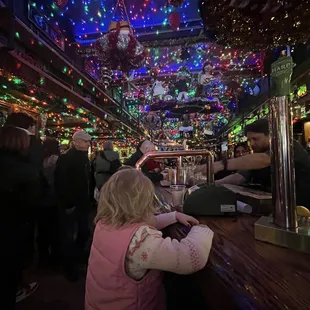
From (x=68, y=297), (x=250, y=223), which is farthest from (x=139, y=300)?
(x=68, y=297)

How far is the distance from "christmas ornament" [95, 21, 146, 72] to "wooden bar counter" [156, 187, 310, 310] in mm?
3190

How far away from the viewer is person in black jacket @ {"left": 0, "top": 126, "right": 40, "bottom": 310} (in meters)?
1.88

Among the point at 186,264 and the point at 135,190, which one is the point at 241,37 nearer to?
the point at 135,190

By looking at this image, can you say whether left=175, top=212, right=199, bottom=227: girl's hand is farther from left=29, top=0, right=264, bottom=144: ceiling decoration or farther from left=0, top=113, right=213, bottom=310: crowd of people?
left=29, top=0, right=264, bottom=144: ceiling decoration

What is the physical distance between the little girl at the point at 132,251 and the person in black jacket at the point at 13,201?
1030 millimetres

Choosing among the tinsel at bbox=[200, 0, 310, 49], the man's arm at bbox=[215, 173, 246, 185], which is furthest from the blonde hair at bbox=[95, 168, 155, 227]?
the man's arm at bbox=[215, 173, 246, 185]

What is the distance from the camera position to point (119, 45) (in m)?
3.54

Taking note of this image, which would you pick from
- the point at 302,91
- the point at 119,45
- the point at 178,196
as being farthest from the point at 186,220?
the point at 302,91

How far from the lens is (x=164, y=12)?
532 cm

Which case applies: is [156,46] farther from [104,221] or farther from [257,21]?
[104,221]

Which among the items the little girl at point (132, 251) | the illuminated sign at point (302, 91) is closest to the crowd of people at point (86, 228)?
the little girl at point (132, 251)

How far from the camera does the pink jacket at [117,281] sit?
103cm

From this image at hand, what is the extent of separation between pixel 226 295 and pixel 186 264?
249mm

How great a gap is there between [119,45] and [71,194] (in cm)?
205
